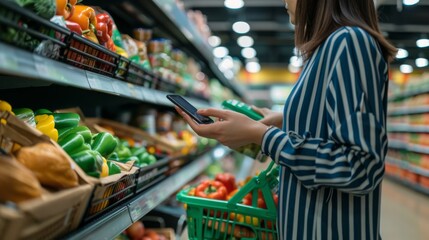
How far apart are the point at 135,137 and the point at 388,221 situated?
3.83m

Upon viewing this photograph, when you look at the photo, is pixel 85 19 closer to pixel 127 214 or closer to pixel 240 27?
pixel 127 214

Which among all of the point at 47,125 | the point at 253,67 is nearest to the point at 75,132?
the point at 47,125

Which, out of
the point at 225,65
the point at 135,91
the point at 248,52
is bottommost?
the point at 135,91

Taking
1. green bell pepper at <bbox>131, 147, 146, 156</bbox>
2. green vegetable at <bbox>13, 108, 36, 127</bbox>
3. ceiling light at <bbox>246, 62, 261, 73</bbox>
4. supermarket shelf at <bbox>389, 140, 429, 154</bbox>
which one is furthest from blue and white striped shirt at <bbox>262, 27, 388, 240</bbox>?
ceiling light at <bbox>246, 62, 261, 73</bbox>

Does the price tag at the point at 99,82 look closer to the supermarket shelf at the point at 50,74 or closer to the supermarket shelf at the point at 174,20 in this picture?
the supermarket shelf at the point at 50,74

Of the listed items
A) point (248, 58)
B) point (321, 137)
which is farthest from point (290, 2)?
point (248, 58)

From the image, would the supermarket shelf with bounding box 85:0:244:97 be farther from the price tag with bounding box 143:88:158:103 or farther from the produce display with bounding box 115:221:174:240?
the produce display with bounding box 115:221:174:240

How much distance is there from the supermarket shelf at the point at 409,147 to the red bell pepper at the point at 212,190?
6.98 meters

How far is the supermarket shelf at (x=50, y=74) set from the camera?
2.68ft

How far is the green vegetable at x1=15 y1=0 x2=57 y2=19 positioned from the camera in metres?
0.95

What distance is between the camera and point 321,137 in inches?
46.1

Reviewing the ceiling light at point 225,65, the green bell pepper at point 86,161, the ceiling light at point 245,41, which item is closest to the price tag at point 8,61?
the green bell pepper at point 86,161

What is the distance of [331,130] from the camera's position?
1.11 meters

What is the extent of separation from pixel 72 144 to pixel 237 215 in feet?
2.33
